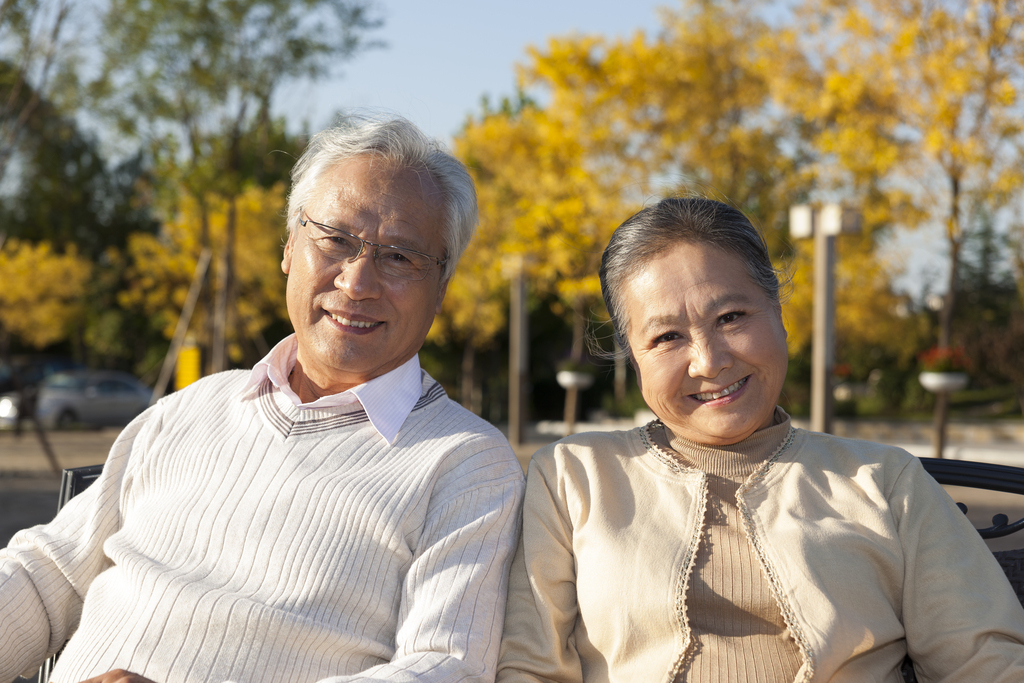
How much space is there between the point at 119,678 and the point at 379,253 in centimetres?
109

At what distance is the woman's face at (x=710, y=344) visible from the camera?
2.01 meters

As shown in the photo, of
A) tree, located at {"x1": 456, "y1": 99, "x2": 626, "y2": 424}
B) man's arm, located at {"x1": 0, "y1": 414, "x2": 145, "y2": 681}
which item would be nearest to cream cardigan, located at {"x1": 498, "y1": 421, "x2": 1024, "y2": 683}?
man's arm, located at {"x1": 0, "y1": 414, "x2": 145, "y2": 681}

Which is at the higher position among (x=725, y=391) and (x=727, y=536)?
(x=725, y=391)

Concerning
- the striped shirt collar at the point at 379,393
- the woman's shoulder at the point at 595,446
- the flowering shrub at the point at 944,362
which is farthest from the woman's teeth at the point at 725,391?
the flowering shrub at the point at 944,362

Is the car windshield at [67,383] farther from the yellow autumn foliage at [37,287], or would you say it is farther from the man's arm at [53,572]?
the man's arm at [53,572]

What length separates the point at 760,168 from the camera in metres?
14.2

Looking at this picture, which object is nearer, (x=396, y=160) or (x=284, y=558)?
(x=284, y=558)

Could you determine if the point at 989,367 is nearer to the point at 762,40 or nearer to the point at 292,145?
the point at 762,40

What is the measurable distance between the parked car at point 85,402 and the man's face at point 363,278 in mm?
19328

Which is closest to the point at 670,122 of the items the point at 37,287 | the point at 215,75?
the point at 215,75

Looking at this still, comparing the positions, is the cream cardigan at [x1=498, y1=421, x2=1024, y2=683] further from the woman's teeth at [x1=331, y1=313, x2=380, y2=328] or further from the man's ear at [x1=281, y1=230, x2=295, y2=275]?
the man's ear at [x1=281, y1=230, x2=295, y2=275]

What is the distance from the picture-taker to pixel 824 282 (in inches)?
380

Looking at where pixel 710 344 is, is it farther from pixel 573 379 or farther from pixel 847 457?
pixel 573 379

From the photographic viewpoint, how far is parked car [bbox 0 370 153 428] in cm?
2039
